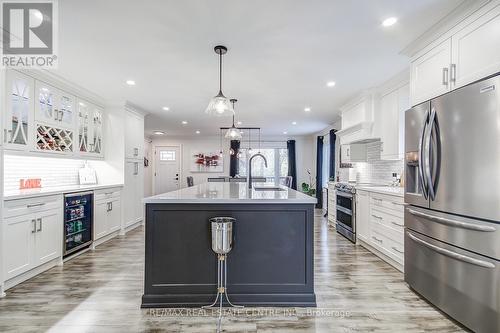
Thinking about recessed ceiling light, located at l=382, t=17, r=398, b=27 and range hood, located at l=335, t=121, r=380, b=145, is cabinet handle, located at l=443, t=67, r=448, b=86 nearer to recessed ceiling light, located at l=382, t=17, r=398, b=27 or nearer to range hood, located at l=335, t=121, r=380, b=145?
recessed ceiling light, located at l=382, t=17, r=398, b=27

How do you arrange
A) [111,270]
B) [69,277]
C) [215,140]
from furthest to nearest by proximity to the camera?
[215,140]
[111,270]
[69,277]

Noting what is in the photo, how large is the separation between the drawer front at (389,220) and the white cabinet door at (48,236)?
13.5ft

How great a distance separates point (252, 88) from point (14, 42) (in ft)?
9.38

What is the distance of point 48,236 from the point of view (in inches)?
130

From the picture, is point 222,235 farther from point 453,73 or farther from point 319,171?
point 319,171

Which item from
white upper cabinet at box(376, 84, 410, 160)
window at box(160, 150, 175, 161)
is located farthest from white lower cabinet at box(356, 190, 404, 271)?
window at box(160, 150, 175, 161)

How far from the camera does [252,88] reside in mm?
4355

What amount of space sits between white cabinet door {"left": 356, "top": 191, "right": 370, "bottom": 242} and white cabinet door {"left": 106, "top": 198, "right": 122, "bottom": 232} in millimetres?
4163

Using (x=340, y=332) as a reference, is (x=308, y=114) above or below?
above

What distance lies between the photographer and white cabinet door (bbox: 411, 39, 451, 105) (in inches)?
95.2

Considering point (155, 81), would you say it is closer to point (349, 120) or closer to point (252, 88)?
point (252, 88)

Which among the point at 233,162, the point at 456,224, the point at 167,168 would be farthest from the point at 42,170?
the point at 233,162

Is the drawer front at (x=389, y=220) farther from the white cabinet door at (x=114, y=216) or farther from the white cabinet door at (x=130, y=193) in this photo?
the white cabinet door at (x=130, y=193)

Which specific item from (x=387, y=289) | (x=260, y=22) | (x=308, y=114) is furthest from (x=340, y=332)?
(x=308, y=114)
